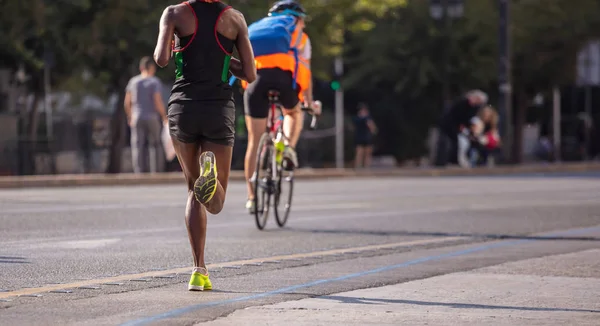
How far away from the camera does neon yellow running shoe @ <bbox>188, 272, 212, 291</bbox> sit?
8.59 meters

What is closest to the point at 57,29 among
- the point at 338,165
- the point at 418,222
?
the point at 338,165

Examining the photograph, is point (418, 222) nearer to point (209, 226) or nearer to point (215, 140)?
point (209, 226)

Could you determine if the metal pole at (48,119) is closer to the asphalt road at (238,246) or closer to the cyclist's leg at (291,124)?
the asphalt road at (238,246)

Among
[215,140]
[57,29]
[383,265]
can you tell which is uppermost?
[57,29]

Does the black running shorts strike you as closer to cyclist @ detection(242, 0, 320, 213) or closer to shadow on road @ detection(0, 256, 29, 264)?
shadow on road @ detection(0, 256, 29, 264)

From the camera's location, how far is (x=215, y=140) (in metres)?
8.98

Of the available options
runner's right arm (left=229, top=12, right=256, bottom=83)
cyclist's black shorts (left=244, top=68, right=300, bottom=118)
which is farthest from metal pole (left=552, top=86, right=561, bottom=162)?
runner's right arm (left=229, top=12, right=256, bottom=83)

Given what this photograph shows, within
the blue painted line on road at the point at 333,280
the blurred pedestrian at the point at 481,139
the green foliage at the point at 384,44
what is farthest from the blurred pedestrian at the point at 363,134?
the blue painted line on road at the point at 333,280

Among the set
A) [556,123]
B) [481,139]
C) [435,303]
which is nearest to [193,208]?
[435,303]

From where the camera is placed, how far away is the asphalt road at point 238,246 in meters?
8.13

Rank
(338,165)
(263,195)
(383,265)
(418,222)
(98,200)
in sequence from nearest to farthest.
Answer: (383,265)
(263,195)
(418,222)
(98,200)
(338,165)

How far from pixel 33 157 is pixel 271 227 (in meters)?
16.2

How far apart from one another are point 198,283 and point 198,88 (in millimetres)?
1160

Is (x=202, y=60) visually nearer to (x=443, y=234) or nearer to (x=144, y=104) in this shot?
(x=443, y=234)
